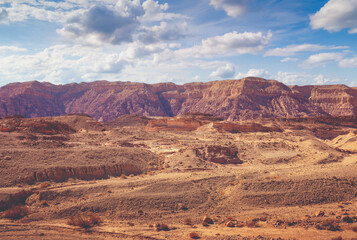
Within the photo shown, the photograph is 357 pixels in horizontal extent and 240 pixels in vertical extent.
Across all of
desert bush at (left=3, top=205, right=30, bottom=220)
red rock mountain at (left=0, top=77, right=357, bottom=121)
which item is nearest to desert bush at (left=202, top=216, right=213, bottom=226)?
desert bush at (left=3, top=205, right=30, bottom=220)

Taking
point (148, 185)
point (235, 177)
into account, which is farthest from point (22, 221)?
point (235, 177)

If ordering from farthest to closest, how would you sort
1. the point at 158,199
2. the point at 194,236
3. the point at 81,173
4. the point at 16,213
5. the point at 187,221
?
the point at 81,173 < the point at 158,199 < the point at 187,221 < the point at 16,213 < the point at 194,236

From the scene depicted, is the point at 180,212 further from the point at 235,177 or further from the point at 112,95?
the point at 112,95

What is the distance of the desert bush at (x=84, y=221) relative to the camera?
10.9 meters

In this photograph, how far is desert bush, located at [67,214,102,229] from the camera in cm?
1085

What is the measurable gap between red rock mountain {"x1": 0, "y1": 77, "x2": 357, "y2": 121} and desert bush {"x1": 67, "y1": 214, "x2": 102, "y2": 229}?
84.6 m

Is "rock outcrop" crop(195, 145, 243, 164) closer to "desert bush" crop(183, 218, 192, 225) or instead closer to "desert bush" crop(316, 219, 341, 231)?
"desert bush" crop(183, 218, 192, 225)

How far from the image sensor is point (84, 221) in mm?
10906

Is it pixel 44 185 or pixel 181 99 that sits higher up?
pixel 181 99

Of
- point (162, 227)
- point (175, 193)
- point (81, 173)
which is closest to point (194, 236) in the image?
point (162, 227)

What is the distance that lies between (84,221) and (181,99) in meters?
109

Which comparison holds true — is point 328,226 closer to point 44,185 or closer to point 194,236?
point 194,236

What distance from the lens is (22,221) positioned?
11328 mm

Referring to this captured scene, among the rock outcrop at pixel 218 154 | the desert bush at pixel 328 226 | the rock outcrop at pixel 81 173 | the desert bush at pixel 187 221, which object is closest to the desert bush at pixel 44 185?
the rock outcrop at pixel 81 173
